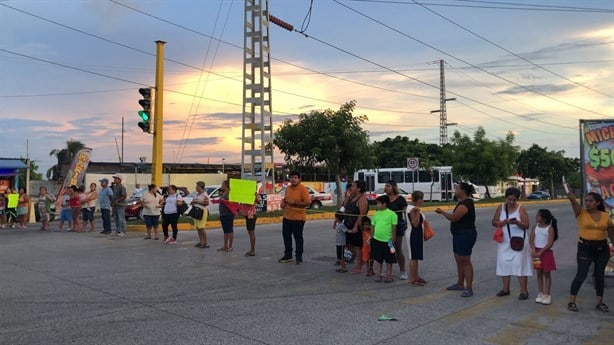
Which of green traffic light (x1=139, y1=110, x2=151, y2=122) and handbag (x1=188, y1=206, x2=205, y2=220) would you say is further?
green traffic light (x1=139, y1=110, x2=151, y2=122)

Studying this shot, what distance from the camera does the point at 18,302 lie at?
6.88 metres

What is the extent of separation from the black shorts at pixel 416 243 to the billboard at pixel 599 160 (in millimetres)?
2844

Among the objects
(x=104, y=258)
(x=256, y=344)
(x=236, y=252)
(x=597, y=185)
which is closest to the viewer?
(x=256, y=344)

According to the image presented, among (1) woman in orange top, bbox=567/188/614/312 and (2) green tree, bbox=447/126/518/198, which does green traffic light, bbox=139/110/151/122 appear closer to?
(1) woman in orange top, bbox=567/188/614/312

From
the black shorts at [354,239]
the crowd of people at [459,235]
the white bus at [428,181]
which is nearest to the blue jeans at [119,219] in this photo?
the crowd of people at [459,235]

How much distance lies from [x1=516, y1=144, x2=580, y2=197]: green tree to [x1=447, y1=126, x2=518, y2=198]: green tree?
109 ft

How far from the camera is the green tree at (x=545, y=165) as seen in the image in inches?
3036

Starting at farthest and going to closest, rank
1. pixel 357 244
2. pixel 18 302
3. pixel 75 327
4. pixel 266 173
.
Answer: pixel 266 173 → pixel 357 244 → pixel 18 302 → pixel 75 327

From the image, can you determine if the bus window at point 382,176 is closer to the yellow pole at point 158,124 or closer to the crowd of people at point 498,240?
the yellow pole at point 158,124

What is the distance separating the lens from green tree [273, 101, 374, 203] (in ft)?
84.0

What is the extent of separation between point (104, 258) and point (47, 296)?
3.75 metres

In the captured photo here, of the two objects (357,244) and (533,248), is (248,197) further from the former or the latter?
(533,248)

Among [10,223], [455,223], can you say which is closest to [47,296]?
[455,223]

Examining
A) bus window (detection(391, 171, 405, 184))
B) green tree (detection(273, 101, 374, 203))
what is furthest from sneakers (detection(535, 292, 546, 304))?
bus window (detection(391, 171, 405, 184))
